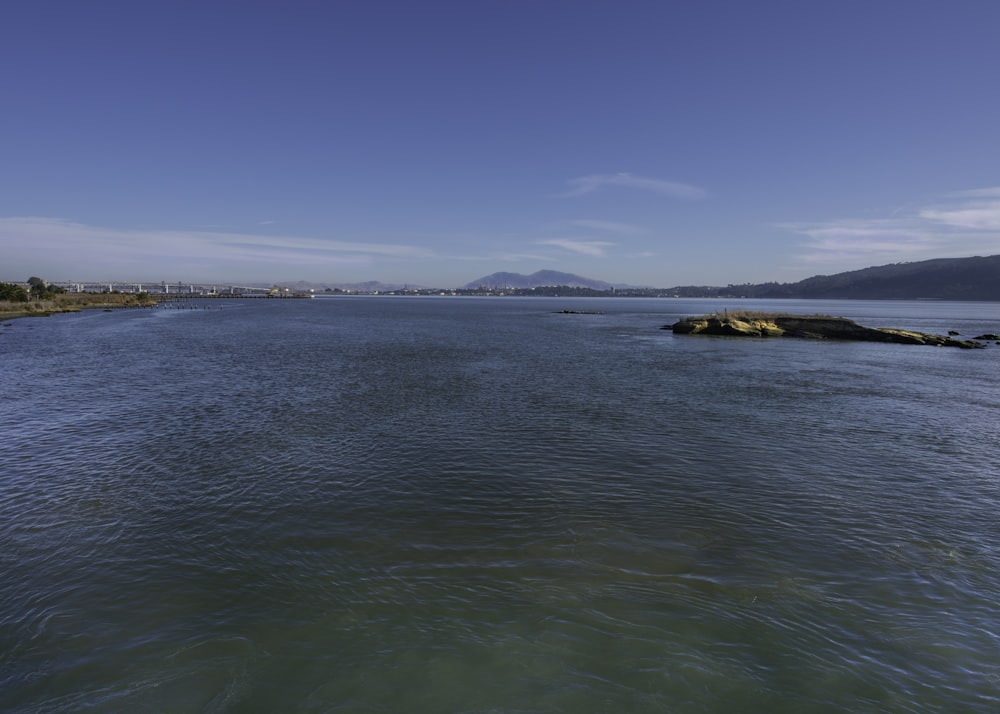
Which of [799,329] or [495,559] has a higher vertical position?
[799,329]

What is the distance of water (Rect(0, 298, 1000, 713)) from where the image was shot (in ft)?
30.1

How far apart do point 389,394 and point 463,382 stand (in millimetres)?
7105

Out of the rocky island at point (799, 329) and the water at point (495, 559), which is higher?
the rocky island at point (799, 329)

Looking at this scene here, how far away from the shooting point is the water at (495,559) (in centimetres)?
919

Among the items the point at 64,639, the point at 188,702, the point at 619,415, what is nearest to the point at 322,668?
the point at 188,702

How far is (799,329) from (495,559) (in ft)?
298

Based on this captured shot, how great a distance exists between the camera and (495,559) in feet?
43.5

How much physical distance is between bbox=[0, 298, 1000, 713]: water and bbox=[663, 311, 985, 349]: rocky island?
183 ft

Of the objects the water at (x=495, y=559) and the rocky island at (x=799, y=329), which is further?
the rocky island at (x=799, y=329)

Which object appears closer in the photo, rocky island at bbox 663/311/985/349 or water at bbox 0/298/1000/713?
water at bbox 0/298/1000/713

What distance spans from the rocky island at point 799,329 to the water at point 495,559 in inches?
2198

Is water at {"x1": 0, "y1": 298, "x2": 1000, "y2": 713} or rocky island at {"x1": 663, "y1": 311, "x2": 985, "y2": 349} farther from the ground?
rocky island at {"x1": 663, "y1": 311, "x2": 985, "y2": 349}

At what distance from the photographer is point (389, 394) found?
35031mm

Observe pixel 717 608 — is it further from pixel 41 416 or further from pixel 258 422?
pixel 41 416
